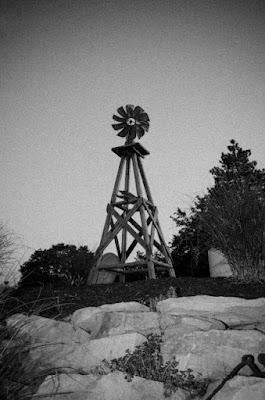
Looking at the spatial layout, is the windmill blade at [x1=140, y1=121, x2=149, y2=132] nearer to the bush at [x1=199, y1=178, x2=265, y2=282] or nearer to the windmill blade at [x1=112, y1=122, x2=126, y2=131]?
the windmill blade at [x1=112, y1=122, x2=126, y2=131]

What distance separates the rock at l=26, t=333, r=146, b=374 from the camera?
8.64 feet

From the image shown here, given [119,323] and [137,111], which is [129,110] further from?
[119,323]

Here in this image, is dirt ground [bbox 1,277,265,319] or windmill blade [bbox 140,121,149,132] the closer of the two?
dirt ground [bbox 1,277,265,319]

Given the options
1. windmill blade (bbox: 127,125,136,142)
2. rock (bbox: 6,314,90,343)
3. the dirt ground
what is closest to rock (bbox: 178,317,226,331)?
the dirt ground

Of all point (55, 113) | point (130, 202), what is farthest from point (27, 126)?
point (130, 202)

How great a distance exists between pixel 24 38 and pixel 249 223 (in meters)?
12.1

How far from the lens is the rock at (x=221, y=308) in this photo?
3.22 m

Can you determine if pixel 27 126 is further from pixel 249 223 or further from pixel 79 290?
pixel 249 223

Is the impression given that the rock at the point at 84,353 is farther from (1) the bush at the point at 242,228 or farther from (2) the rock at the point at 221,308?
(1) the bush at the point at 242,228

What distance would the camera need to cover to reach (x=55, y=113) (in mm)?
10039

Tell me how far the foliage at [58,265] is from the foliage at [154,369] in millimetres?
6258

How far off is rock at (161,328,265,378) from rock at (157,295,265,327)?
47 cm

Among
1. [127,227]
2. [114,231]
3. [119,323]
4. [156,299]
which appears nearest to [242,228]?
[156,299]

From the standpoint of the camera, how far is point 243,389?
2.02 meters
